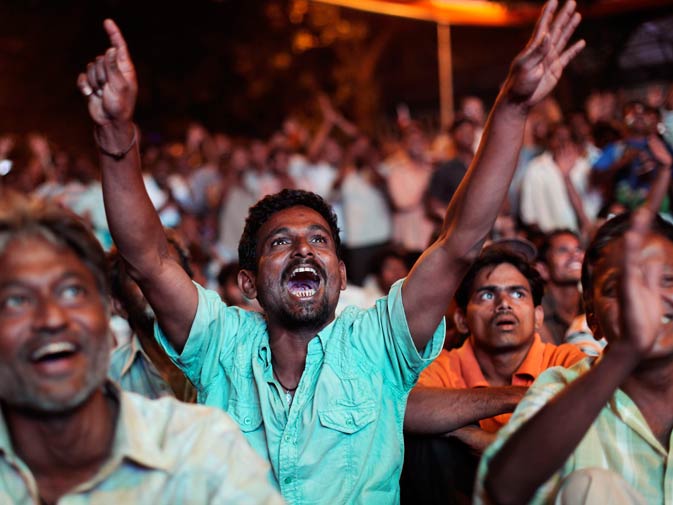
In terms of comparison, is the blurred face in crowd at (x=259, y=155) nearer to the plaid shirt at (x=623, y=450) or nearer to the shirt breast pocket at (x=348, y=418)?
the shirt breast pocket at (x=348, y=418)

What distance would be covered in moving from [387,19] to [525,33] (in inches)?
154

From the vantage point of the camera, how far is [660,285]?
2.65m

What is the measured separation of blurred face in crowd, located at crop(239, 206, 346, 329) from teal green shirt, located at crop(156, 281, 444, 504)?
0.10 metres

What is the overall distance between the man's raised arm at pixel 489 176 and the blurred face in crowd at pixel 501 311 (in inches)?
37.5

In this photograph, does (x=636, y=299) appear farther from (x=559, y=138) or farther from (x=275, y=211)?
(x=559, y=138)

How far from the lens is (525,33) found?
52.1ft

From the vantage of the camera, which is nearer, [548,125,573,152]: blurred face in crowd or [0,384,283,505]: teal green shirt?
[0,384,283,505]: teal green shirt

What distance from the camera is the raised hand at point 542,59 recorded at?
2869 millimetres

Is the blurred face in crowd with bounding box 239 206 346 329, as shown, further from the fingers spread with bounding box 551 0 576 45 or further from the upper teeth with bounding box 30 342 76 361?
the upper teeth with bounding box 30 342 76 361

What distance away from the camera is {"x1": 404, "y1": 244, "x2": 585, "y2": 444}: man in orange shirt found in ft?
13.1

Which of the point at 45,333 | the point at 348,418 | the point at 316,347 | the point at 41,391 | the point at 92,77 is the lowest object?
the point at 41,391

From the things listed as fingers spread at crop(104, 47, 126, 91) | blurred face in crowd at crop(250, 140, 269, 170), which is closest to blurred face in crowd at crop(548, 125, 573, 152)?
blurred face in crowd at crop(250, 140, 269, 170)

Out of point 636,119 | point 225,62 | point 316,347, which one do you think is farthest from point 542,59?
point 225,62

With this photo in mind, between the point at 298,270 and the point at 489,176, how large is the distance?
2.85ft
